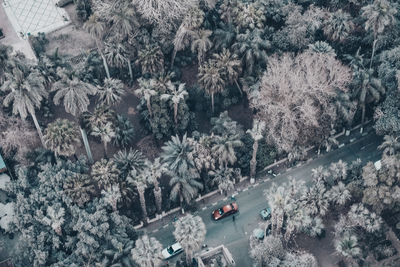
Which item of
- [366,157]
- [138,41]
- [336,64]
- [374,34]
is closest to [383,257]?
[366,157]

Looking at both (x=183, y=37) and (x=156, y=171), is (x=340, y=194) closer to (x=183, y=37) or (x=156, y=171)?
(x=156, y=171)

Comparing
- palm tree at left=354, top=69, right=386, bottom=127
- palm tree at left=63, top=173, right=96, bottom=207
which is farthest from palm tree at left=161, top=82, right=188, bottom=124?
palm tree at left=354, top=69, right=386, bottom=127

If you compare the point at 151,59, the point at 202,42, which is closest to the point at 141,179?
the point at 151,59

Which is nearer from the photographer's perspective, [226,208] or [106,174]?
[106,174]

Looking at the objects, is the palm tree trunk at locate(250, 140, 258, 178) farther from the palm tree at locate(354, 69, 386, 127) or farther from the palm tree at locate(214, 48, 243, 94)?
the palm tree at locate(354, 69, 386, 127)

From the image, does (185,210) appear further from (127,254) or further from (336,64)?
(336,64)

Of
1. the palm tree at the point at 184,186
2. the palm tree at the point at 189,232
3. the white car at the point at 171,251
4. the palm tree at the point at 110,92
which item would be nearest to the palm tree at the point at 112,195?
the palm tree at the point at 184,186

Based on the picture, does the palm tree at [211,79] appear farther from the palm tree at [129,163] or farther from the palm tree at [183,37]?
the palm tree at [129,163]
